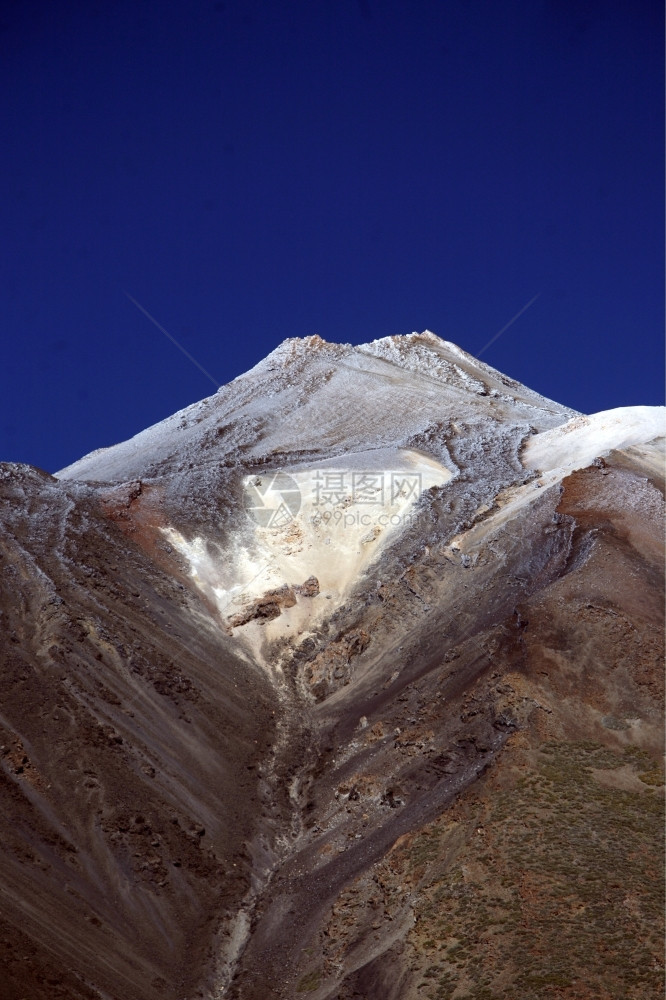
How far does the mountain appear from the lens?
21719mm

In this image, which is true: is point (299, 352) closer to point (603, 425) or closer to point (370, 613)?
point (603, 425)

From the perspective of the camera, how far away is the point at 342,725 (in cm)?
3225

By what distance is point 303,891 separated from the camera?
25.2 metres

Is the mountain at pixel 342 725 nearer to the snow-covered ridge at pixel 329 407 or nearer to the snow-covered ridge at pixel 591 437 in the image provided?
the snow-covered ridge at pixel 591 437

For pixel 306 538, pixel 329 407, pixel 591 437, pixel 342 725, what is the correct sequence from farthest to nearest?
1. pixel 329 407
2. pixel 591 437
3. pixel 306 538
4. pixel 342 725

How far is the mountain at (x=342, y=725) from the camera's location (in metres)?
21.7

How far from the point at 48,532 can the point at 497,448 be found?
22236 mm

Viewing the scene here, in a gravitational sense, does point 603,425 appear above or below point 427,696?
above

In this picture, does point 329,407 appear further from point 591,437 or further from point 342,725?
point 342,725

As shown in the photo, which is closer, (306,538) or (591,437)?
(306,538)

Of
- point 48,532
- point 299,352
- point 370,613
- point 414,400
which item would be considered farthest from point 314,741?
point 299,352

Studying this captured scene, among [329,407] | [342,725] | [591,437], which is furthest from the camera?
[329,407]

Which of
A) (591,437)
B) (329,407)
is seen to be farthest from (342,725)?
(329,407)

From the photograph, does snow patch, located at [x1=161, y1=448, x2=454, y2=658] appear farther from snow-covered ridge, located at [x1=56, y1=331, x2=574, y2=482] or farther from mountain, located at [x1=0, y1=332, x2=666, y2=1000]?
snow-covered ridge, located at [x1=56, y1=331, x2=574, y2=482]
